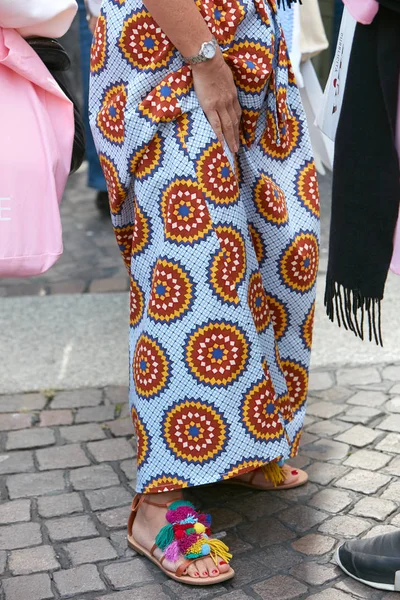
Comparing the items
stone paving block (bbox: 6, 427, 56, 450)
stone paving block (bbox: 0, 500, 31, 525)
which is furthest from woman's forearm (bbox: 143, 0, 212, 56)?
stone paving block (bbox: 6, 427, 56, 450)

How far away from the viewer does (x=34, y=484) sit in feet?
9.95

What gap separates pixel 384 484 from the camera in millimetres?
2924

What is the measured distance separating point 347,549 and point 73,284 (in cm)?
275

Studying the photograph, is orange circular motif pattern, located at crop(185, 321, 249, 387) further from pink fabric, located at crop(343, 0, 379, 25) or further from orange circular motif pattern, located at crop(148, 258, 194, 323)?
pink fabric, located at crop(343, 0, 379, 25)

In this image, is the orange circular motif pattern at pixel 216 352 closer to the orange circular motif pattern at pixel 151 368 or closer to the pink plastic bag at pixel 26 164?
the orange circular motif pattern at pixel 151 368

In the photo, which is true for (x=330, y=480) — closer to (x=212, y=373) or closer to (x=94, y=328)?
(x=212, y=373)

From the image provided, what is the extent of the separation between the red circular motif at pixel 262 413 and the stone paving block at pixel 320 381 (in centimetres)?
110

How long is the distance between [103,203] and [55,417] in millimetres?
2947

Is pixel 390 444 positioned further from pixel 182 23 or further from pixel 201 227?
pixel 182 23

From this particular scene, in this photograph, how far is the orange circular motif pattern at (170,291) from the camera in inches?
96.2

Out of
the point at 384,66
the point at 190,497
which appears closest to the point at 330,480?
the point at 190,497

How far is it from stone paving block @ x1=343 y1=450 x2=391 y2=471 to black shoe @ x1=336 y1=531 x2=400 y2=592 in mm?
542

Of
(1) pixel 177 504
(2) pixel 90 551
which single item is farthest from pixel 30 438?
(1) pixel 177 504

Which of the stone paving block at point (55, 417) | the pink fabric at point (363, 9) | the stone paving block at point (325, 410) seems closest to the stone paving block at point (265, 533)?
the stone paving block at point (325, 410)
